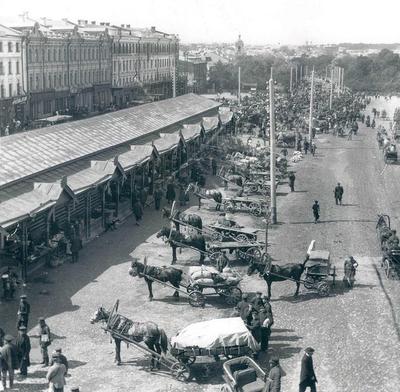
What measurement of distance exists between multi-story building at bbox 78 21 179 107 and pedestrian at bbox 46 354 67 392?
68353mm

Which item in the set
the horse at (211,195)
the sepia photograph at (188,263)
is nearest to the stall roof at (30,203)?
the sepia photograph at (188,263)

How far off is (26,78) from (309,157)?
1126 inches

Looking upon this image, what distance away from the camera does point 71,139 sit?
3228 centimetres

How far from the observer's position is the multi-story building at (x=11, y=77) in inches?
2467

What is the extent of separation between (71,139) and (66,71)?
45157mm

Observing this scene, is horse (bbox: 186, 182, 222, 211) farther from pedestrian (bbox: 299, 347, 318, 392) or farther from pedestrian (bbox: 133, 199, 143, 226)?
pedestrian (bbox: 299, 347, 318, 392)

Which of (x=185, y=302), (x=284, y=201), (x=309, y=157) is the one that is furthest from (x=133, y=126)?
(x=185, y=302)

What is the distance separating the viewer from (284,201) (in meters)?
36.8

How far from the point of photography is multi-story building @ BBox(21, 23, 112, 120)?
2694 inches

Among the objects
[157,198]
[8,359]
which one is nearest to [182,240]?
[157,198]

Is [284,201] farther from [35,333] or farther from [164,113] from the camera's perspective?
[35,333]

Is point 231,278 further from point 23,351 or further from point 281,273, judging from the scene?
point 23,351

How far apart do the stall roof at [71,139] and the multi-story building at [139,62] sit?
37.8 meters

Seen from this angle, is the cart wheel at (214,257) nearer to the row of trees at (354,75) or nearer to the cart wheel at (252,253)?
the cart wheel at (252,253)
